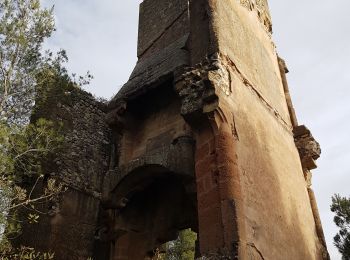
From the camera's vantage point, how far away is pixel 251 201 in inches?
218

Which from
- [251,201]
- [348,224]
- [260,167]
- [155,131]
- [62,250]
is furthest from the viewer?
[348,224]

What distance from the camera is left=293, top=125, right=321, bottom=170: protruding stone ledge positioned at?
827 centimetres

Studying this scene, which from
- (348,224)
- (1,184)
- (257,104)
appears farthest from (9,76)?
(348,224)

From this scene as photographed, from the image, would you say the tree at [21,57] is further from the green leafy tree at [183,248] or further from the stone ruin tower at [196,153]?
the green leafy tree at [183,248]

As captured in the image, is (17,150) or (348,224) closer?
(17,150)

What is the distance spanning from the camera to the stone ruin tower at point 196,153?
5.55 metres

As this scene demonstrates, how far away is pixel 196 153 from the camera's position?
234 inches

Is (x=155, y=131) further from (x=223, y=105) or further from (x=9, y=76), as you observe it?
(x=9, y=76)

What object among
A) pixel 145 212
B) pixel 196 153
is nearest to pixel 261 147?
pixel 196 153

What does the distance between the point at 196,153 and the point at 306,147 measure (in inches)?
131

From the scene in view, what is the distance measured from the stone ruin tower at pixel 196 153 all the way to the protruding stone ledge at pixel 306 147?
0.09 ft

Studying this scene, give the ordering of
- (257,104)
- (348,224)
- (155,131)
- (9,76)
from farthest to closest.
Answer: (348,224) → (155,131) → (257,104) → (9,76)

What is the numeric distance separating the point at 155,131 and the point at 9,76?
2.68 metres

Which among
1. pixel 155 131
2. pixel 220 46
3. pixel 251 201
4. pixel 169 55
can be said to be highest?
pixel 169 55
